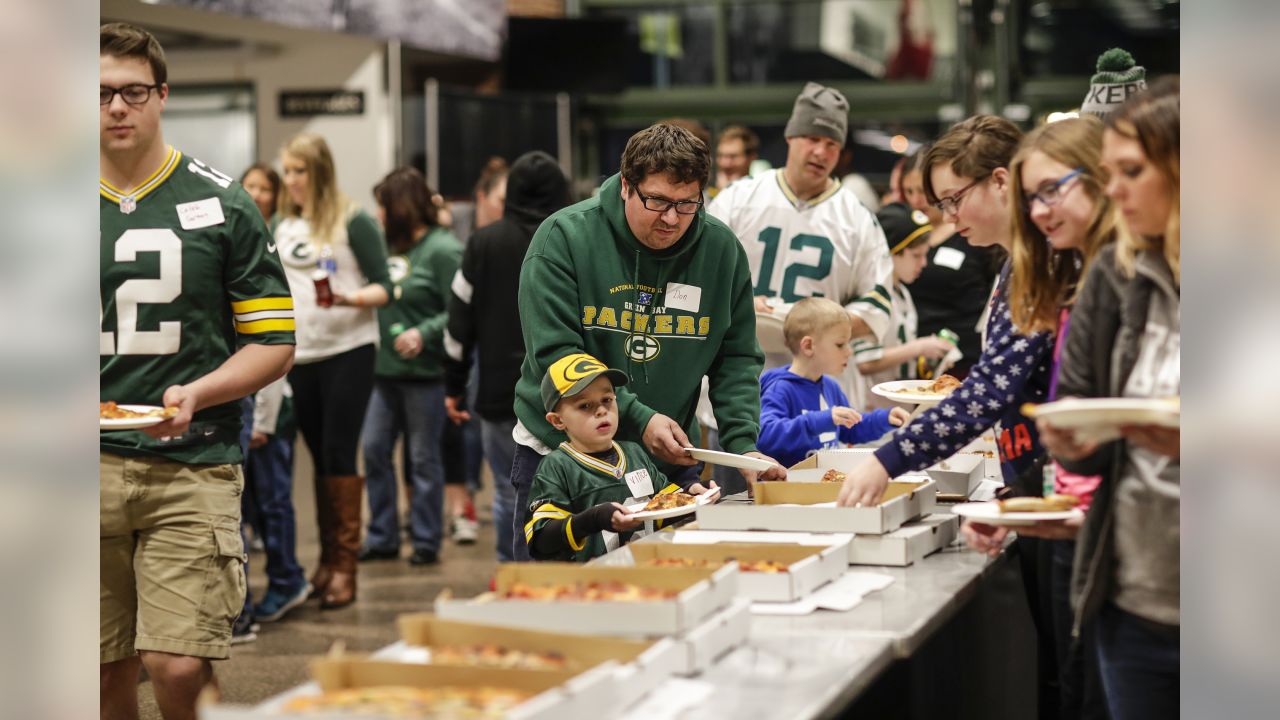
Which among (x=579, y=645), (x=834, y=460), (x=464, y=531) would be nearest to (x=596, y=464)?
(x=834, y=460)

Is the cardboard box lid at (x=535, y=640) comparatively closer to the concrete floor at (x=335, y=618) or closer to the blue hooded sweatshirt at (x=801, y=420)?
the blue hooded sweatshirt at (x=801, y=420)

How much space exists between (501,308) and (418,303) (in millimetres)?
1374

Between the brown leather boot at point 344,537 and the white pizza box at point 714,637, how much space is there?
4.21m

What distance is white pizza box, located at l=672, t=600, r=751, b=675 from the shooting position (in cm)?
221

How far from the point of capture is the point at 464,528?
8.05 m

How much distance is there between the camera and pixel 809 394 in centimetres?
468

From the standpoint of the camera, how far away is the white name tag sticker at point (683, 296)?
369 cm

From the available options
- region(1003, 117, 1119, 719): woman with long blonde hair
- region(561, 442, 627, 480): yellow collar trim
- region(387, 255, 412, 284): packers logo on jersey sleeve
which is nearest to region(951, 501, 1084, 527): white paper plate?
region(1003, 117, 1119, 719): woman with long blonde hair

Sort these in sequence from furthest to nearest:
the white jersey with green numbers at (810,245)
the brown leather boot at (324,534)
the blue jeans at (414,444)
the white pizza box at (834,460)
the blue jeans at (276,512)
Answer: the blue jeans at (414,444)
the brown leather boot at (324,534)
the blue jeans at (276,512)
the white jersey with green numbers at (810,245)
the white pizza box at (834,460)

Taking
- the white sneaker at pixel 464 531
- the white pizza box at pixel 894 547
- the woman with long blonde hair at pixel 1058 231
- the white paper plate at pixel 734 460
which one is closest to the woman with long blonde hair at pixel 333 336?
the white sneaker at pixel 464 531
